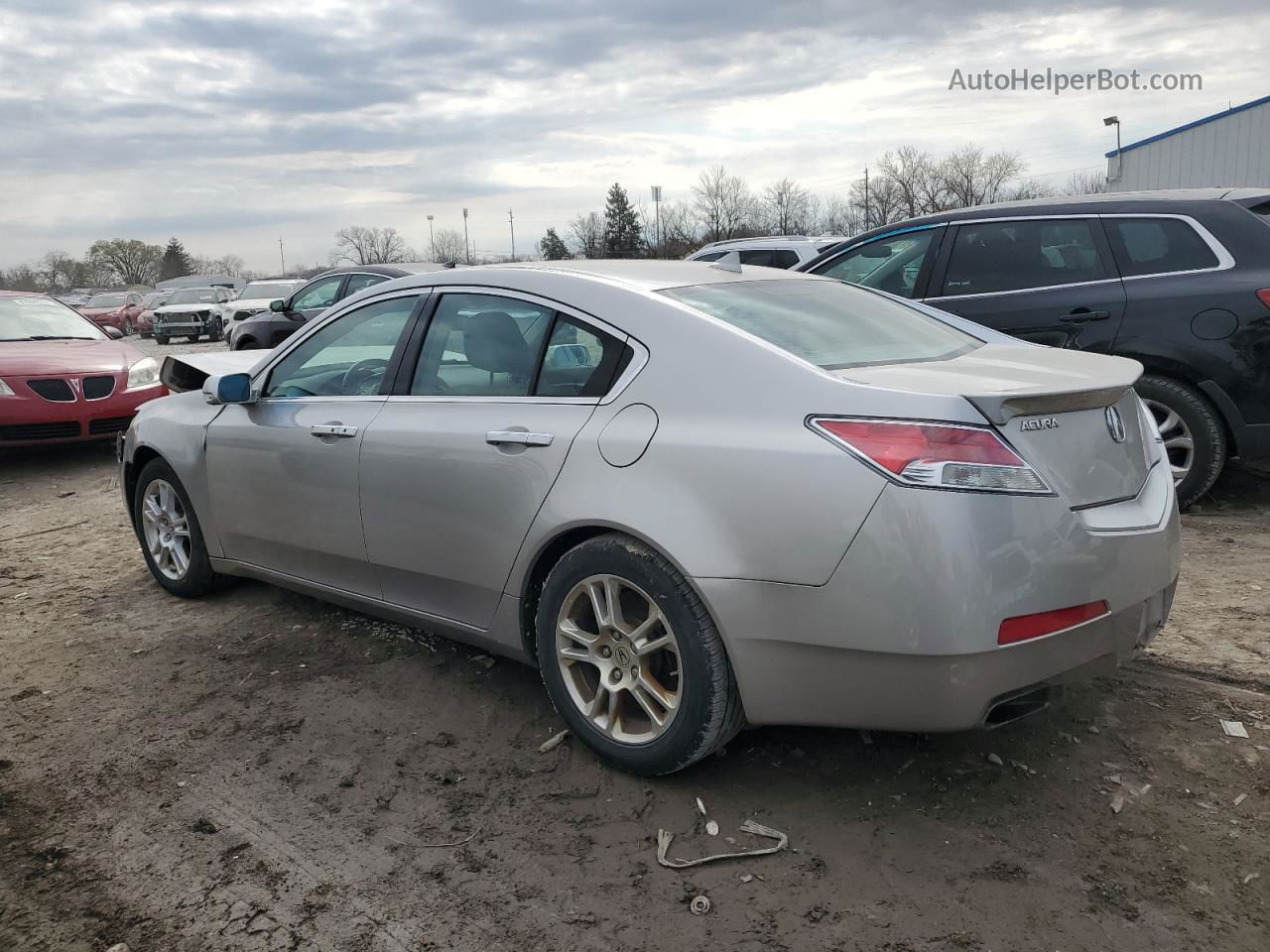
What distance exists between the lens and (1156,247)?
5.73m

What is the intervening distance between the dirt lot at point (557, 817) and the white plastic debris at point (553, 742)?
70 millimetres

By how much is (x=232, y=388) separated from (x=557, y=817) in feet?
8.17

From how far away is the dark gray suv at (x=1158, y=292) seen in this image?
5.42m

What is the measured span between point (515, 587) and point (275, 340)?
1093cm

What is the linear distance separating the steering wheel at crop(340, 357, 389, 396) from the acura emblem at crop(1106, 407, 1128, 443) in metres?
2.55

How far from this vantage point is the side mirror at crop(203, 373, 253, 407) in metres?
4.39

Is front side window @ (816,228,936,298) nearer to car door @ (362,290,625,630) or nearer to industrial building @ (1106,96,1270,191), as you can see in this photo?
car door @ (362,290,625,630)

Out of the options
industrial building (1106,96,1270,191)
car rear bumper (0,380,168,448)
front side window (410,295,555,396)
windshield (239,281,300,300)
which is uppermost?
industrial building (1106,96,1270,191)

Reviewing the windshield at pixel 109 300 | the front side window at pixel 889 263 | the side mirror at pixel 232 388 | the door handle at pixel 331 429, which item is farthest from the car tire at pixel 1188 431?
the windshield at pixel 109 300

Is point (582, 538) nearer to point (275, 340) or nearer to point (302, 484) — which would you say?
point (302, 484)

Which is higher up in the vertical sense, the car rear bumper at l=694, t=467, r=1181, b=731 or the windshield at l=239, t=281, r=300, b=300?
the windshield at l=239, t=281, r=300, b=300

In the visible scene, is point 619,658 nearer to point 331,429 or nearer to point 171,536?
point 331,429

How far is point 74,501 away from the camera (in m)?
7.64

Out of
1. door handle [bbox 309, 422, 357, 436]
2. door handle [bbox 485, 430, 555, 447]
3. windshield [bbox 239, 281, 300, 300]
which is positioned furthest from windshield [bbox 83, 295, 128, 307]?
door handle [bbox 485, 430, 555, 447]
